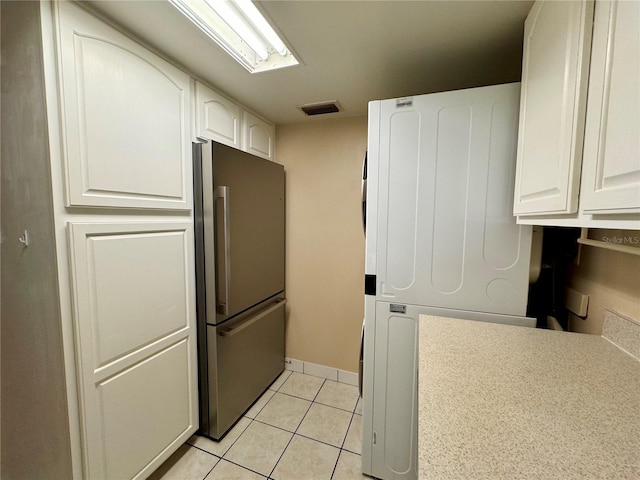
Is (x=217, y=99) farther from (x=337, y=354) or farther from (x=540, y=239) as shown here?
(x=337, y=354)

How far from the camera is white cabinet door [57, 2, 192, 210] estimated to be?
967 millimetres

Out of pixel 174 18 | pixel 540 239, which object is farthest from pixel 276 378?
pixel 174 18

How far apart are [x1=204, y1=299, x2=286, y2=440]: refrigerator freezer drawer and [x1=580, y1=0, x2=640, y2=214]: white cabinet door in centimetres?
168

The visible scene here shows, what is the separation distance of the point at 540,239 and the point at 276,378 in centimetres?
213

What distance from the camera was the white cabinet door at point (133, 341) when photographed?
41.2 inches

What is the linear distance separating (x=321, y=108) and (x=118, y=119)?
1258 millimetres

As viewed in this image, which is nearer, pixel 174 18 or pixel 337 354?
pixel 174 18

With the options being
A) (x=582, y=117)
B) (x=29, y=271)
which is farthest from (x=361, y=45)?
(x=29, y=271)

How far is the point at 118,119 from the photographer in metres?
1.11

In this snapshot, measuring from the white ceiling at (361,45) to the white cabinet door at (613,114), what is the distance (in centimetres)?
53

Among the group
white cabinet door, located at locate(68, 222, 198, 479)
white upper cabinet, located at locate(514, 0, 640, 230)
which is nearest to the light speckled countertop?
white upper cabinet, located at locate(514, 0, 640, 230)

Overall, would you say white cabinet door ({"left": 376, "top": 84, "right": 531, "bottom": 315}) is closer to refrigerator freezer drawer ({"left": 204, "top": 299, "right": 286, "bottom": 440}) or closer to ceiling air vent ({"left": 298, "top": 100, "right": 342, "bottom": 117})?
ceiling air vent ({"left": 298, "top": 100, "right": 342, "bottom": 117})

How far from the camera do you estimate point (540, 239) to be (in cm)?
114

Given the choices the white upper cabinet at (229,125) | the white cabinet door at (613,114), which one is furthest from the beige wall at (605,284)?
the white upper cabinet at (229,125)
